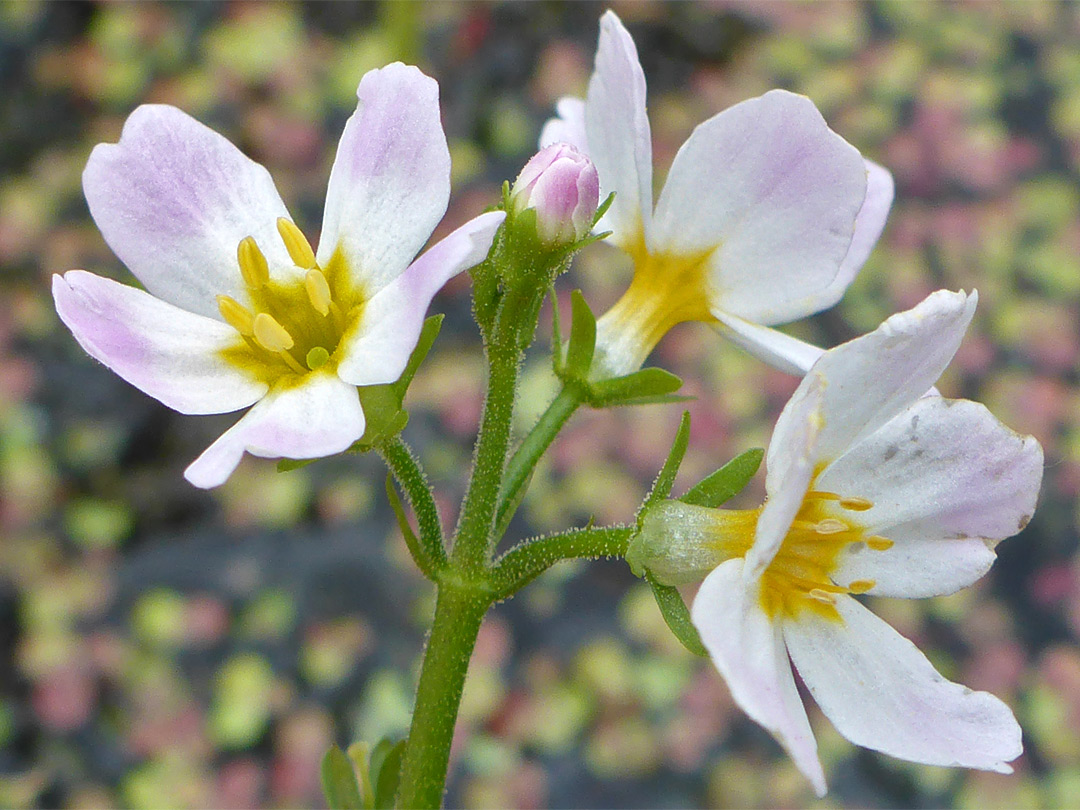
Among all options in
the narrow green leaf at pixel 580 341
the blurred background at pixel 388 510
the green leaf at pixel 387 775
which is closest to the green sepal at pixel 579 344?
the narrow green leaf at pixel 580 341

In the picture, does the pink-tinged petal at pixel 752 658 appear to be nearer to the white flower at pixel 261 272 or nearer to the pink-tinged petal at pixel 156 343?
the white flower at pixel 261 272

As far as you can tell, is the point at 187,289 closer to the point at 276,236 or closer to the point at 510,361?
the point at 276,236

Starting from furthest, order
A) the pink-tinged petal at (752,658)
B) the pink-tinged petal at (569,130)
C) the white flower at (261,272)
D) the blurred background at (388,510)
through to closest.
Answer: the blurred background at (388,510), the pink-tinged petal at (569,130), the white flower at (261,272), the pink-tinged petal at (752,658)

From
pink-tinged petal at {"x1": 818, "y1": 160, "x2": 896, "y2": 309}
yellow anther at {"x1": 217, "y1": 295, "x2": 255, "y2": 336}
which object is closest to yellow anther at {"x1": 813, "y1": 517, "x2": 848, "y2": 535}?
pink-tinged petal at {"x1": 818, "y1": 160, "x2": 896, "y2": 309}

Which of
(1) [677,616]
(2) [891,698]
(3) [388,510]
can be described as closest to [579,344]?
(1) [677,616]

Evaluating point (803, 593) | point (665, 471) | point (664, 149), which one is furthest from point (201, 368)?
point (664, 149)

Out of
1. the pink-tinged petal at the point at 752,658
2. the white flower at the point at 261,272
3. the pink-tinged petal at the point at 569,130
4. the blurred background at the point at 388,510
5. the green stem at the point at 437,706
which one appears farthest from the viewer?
the blurred background at the point at 388,510

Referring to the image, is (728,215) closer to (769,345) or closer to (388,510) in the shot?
(769,345)
